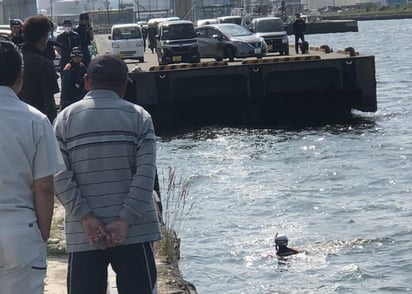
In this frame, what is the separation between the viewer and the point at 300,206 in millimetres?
17438

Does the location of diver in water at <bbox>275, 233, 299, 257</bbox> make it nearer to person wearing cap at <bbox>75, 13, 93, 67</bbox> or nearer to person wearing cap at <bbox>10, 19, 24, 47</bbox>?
person wearing cap at <bbox>10, 19, 24, 47</bbox>

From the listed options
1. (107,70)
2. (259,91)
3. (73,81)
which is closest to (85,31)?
(73,81)

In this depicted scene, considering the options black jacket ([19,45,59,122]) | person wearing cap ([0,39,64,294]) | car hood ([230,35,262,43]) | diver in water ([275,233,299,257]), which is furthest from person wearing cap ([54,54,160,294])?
car hood ([230,35,262,43])

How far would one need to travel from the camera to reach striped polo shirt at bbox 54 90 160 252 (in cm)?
506

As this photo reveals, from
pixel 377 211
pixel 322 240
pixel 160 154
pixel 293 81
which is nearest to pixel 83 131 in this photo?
pixel 322 240

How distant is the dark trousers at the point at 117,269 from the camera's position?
5.13 metres

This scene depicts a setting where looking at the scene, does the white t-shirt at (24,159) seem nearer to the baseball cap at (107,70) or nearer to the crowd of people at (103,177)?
the crowd of people at (103,177)

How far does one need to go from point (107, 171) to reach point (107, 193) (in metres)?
0.11

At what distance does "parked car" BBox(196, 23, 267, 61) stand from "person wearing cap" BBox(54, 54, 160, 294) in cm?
2917

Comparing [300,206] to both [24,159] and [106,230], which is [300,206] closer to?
[106,230]

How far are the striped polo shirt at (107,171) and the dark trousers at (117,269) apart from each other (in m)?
0.06

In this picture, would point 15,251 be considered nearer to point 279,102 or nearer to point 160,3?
point 279,102

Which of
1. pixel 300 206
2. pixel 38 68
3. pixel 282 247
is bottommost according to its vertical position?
pixel 300 206

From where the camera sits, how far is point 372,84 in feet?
96.2
